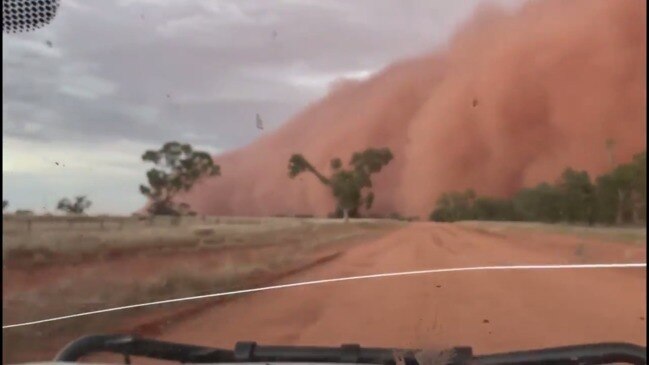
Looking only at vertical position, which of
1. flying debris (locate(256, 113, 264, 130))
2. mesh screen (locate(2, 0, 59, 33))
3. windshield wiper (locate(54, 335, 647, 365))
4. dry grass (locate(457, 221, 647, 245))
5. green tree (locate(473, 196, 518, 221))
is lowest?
windshield wiper (locate(54, 335, 647, 365))

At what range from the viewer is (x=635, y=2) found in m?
3.45

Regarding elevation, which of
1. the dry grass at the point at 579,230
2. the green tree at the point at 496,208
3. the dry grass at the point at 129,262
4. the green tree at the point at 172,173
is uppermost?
the green tree at the point at 172,173

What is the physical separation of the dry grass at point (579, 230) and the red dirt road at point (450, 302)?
3cm

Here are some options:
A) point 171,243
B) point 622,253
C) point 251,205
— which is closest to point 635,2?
point 622,253

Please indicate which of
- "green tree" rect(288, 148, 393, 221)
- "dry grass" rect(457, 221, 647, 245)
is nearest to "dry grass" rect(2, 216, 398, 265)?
"green tree" rect(288, 148, 393, 221)

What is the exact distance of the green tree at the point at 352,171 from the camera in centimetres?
374

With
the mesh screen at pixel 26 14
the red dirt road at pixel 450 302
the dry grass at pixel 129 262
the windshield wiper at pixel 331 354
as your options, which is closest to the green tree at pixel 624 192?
the red dirt road at pixel 450 302

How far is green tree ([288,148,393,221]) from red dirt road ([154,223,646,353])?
0.91ft

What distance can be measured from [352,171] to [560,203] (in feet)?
3.17

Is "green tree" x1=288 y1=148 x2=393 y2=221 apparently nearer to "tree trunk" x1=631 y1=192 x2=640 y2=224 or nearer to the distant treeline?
the distant treeline

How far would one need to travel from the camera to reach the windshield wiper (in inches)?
110

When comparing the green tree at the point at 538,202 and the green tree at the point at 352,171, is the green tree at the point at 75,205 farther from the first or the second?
the green tree at the point at 538,202

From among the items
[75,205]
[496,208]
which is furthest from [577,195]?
[75,205]

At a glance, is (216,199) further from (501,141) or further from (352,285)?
(501,141)
